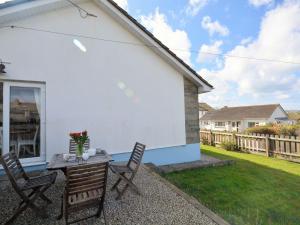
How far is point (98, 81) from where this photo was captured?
6617mm

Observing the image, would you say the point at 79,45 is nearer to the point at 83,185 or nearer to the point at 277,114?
the point at 83,185

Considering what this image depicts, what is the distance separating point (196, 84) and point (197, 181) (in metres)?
4.05

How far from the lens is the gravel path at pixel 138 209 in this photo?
10.8ft

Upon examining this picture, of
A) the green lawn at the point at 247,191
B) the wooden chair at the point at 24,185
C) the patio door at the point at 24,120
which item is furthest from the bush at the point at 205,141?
the wooden chair at the point at 24,185

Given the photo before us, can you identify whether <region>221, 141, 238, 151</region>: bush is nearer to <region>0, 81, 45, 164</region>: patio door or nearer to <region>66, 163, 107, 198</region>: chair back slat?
<region>0, 81, 45, 164</region>: patio door

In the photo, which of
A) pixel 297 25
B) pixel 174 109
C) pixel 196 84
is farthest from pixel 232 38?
pixel 174 109

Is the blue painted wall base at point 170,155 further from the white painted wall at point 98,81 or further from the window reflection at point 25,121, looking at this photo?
the window reflection at point 25,121

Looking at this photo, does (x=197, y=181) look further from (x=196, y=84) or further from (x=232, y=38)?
(x=232, y=38)

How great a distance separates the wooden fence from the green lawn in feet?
6.31

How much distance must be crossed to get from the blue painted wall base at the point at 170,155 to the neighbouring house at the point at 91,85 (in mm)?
38

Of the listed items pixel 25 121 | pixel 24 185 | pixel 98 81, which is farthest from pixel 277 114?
pixel 24 185

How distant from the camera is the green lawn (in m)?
4.39

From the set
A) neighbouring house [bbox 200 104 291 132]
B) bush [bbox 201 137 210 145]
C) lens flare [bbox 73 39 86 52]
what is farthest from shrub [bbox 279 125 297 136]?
neighbouring house [bbox 200 104 291 132]

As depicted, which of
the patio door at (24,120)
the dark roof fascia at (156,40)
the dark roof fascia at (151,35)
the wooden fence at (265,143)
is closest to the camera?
the dark roof fascia at (151,35)
